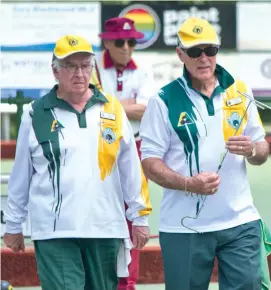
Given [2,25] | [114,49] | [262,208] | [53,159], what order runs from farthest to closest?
[2,25] → [262,208] → [114,49] → [53,159]

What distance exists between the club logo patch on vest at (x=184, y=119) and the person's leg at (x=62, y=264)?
2.59ft

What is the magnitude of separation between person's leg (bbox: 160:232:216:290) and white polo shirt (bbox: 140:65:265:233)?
5 centimetres

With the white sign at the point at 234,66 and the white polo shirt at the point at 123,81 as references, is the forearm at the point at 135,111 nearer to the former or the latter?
the white polo shirt at the point at 123,81

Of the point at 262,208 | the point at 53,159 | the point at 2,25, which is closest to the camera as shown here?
the point at 53,159

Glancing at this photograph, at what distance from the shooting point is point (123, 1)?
17141 mm

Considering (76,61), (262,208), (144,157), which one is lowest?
(262,208)

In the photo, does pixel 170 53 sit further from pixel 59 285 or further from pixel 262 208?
pixel 59 285

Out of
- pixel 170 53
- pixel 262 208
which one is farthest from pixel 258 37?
pixel 262 208

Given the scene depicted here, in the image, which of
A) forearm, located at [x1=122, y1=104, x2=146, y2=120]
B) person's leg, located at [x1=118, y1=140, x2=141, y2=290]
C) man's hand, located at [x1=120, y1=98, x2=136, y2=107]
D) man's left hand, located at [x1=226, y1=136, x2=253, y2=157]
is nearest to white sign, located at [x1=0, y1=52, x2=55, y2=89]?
man's hand, located at [x1=120, y1=98, x2=136, y2=107]

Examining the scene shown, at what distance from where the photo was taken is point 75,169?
19.4ft

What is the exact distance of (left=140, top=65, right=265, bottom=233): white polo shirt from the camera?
6.00 metres

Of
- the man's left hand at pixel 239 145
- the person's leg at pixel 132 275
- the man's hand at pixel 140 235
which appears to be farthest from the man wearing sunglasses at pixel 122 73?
the man's left hand at pixel 239 145

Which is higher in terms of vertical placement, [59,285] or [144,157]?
[144,157]

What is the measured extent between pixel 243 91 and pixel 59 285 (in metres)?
1.35
